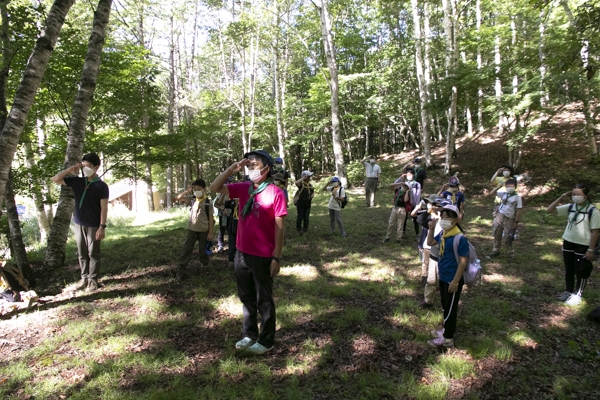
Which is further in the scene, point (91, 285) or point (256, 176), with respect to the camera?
point (91, 285)

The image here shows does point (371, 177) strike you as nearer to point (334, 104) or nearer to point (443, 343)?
point (334, 104)

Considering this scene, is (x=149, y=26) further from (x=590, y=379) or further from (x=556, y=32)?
(x=590, y=379)

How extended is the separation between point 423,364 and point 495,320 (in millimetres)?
1614

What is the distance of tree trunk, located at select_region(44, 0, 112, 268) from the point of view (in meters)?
5.96

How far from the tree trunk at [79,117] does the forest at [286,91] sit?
0.02m

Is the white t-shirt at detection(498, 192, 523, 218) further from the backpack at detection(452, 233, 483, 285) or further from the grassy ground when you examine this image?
the backpack at detection(452, 233, 483, 285)

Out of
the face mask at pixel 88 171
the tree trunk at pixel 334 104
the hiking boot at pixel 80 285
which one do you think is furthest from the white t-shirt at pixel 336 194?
the tree trunk at pixel 334 104

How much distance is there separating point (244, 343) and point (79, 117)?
5.29m

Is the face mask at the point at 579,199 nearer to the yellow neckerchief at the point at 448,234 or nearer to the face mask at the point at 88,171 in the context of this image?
the yellow neckerchief at the point at 448,234

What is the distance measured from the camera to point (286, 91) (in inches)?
1170

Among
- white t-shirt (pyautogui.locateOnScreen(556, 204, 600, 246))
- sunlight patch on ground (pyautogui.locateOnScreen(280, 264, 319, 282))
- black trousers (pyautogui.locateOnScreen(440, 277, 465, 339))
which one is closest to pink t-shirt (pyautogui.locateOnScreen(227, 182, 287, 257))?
black trousers (pyautogui.locateOnScreen(440, 277, 465, 339))

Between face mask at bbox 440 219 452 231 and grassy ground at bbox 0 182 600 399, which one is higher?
face mask at bbox 440 219 452 231

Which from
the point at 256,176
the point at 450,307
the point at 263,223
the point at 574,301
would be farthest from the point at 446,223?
the point at 574,301

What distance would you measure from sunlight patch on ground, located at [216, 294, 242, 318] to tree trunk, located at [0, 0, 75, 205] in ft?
9.99
